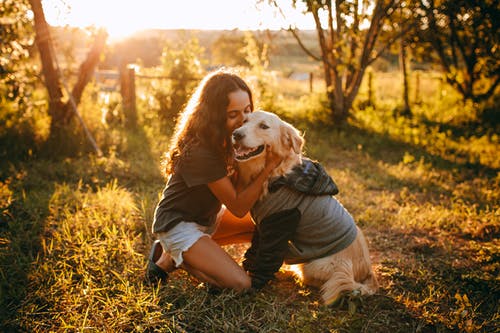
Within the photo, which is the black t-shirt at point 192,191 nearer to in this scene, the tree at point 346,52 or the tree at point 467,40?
the tree at point 346,52

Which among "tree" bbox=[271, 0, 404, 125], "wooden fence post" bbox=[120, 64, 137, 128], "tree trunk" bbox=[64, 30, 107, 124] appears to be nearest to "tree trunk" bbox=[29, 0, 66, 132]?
"tree trunk" bbox=[64, 30, 107, 124]

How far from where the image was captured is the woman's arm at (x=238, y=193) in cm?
282

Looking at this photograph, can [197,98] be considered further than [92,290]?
Yes

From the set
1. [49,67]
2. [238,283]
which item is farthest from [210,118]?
[49,67]

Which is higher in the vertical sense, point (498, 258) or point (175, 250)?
point (175, 250)

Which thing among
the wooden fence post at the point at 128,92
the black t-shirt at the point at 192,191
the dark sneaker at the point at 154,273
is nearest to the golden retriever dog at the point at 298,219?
the black t-shirt at the point at 192,191

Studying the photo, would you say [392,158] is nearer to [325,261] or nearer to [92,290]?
[325,261]

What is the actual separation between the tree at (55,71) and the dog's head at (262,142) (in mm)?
4410

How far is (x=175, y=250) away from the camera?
2.90 metres

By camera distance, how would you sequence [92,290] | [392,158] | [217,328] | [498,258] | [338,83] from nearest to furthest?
[217,328], [92,290], [498,258], [392,158], [338,83]

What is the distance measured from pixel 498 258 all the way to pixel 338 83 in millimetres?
5172

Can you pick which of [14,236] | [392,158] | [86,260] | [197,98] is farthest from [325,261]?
[392,158]

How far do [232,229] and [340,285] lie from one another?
1.08 meters

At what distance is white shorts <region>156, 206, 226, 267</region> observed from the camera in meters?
2.86
